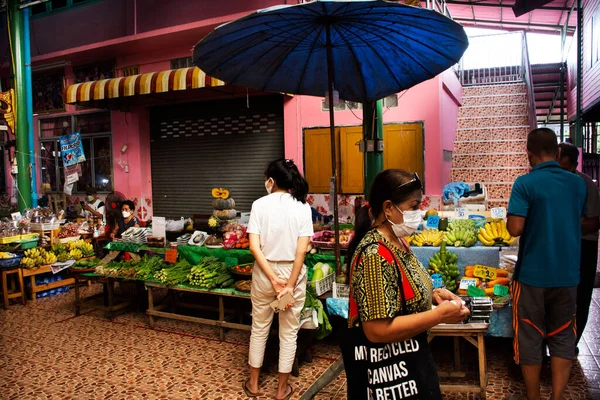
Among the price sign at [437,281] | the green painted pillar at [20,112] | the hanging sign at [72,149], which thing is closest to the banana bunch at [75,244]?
the green painted pillar at [20,112]

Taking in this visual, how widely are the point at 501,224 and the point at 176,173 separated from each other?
26.1ft

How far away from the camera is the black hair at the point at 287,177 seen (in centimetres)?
396

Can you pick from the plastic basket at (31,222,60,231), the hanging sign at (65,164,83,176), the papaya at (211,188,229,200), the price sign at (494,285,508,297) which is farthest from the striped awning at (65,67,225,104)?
the price sign at (494,285,508,297)

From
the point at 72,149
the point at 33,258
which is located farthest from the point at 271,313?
the point at 72,149

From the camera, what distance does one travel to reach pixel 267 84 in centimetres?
397

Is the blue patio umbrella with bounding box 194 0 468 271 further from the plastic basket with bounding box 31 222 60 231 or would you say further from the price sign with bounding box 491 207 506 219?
the plastic basket with bounding box 31 222 60 231

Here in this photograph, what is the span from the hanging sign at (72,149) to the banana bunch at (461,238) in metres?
9.44

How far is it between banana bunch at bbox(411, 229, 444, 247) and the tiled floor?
1.16m

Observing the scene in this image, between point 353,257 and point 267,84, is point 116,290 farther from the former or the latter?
point 353,257

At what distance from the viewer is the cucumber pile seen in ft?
18.0

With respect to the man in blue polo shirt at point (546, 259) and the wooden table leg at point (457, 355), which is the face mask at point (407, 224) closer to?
the man in blue polo shirt at point (546, 259)

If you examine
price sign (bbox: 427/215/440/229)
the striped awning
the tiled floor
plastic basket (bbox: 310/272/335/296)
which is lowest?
the tiled floor

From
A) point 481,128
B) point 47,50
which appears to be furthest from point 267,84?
point 47,50

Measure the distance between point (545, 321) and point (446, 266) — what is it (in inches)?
56.6
